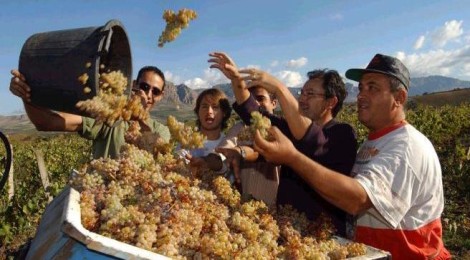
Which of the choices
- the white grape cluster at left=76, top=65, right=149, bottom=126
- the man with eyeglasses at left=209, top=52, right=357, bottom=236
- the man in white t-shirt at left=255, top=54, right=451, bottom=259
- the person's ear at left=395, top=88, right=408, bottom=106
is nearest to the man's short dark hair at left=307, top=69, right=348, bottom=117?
the man with eyeglasses at left=209, top=52, right=357, bottom=236

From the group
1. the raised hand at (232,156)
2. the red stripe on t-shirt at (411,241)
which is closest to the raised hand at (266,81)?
the raised hand at (232,156)

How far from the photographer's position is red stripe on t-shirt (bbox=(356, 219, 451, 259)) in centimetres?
333

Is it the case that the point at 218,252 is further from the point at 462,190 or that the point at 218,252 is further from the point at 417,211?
the point at 462,190

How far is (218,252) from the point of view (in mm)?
2521

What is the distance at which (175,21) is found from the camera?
416cm

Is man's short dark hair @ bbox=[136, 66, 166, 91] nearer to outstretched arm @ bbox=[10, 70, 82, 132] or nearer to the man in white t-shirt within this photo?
outstretched arm @ bbox=[10, 70, 82, 132]

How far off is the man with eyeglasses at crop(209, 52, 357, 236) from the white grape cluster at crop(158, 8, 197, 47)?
1.41 ft

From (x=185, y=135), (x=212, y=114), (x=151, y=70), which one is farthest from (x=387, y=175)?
(x=151, y=70)

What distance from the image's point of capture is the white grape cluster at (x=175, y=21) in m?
4.08

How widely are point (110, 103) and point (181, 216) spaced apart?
4.14ft

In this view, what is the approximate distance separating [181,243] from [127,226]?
341 millimetres

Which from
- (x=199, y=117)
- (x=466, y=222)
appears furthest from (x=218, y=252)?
(x=466, y=222)

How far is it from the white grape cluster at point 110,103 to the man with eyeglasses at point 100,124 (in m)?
0.41

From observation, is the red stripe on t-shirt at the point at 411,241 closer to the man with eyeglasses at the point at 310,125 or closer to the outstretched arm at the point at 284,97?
the man with eyeglasses at the point at 310,125
